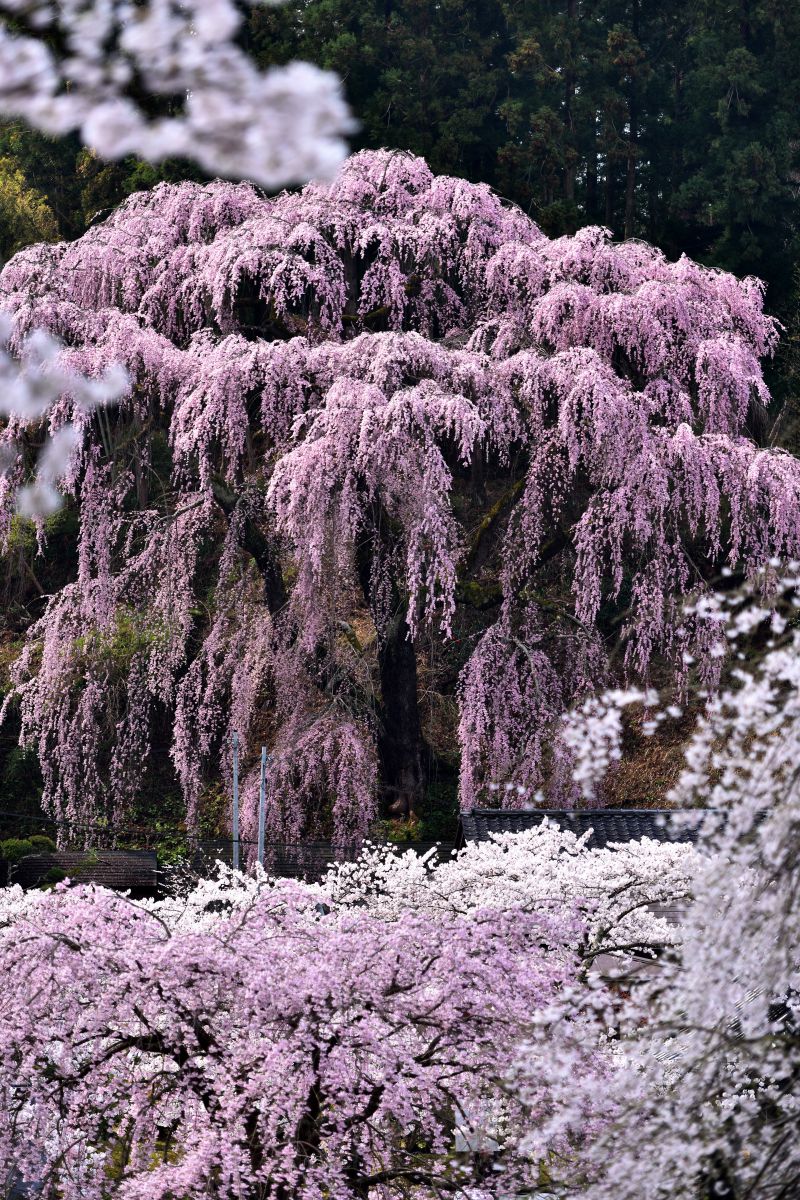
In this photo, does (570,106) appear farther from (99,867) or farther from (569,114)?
(99,867)

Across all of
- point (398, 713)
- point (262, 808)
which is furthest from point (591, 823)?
point (398, 713)

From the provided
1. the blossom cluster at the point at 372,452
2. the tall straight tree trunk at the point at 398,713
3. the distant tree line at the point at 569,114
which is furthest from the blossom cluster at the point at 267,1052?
the distant tree line at the point at 569,114

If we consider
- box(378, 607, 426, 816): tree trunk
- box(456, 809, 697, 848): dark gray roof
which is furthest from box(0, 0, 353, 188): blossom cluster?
→ box(378, 607, 426, 816): tree trunk

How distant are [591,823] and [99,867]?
635 cm

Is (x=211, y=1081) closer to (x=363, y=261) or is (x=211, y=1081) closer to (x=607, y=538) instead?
(x=607, y=538)

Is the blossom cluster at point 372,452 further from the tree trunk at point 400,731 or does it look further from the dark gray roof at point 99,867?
the dark gray roof at point 99,867

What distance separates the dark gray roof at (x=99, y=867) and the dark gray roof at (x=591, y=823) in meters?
5.19

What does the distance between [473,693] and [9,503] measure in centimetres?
471

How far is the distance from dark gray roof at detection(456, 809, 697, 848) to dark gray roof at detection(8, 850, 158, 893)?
5191mm

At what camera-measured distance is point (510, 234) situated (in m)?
15.2

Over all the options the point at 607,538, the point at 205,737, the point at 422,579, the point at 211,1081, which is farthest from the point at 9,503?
the point at 211,1081

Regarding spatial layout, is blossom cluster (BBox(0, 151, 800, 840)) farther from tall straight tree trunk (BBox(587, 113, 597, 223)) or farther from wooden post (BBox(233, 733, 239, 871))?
tall straight tree trunk (BBox(587, 113, 597, 223))

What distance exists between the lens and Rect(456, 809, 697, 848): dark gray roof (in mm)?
10477

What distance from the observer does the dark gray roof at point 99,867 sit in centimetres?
1497
